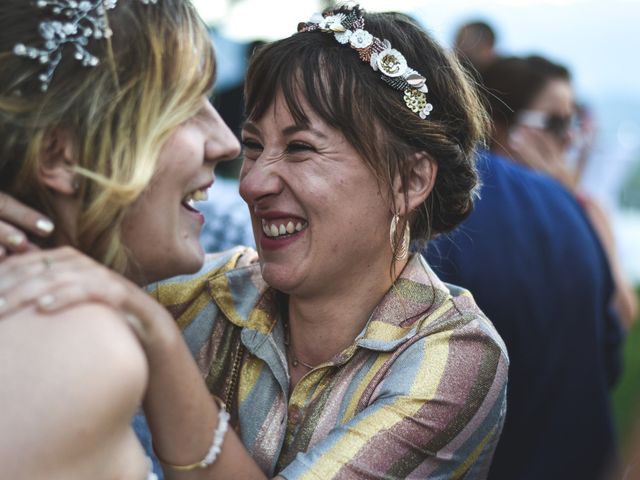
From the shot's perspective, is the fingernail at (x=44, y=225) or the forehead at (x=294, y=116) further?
the forehead at (x=294, y=116)

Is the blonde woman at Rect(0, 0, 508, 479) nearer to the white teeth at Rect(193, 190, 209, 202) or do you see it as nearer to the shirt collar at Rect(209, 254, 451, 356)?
the shirt collar at Rect(209, 254, 451, 356)

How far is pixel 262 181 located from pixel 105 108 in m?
0.73

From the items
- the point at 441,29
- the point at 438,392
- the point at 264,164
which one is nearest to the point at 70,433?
the point at 438,392

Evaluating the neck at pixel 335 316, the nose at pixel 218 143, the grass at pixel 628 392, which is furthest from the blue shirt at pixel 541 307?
the grass at pixel 628 392

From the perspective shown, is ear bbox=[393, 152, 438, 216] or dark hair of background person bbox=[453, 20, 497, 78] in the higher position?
ear bbox=[393, 152, 438, 216]

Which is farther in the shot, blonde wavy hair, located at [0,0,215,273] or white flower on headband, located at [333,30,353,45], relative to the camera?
white flower on headband, located at [333,30,353,45]

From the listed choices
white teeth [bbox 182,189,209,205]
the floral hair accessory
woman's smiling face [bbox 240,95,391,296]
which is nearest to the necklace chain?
woman's smiling face [bbox 240,95,391,296]

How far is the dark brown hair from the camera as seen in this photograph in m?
2.47

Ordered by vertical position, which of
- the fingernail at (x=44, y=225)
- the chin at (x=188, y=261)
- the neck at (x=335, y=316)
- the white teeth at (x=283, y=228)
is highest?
the fingernail at (x=44, y=225)

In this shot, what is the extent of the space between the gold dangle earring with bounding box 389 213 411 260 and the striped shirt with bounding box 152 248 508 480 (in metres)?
0.05

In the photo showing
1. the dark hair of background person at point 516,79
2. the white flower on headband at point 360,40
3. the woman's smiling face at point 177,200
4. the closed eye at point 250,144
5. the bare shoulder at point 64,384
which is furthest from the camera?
the dark hair of background person at point 516,79

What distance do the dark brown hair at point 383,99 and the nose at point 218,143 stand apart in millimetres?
377

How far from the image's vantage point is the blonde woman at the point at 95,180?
5.25 ft

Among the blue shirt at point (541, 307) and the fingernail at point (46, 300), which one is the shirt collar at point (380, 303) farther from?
the fingernail at point (46, 300)
